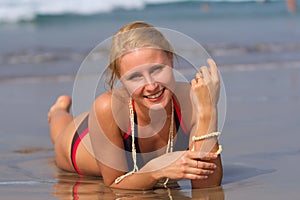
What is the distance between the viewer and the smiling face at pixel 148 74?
3.19 meters

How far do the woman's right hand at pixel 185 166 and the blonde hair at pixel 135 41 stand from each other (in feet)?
1.54

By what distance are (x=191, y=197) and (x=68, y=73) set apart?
596cm

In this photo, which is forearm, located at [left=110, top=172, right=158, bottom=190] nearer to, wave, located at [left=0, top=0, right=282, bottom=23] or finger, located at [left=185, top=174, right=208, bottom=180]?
finger, located at [left=185, top=174, right=208, bottom=180]

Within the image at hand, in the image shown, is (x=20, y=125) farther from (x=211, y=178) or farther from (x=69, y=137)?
(x=211, y=178)

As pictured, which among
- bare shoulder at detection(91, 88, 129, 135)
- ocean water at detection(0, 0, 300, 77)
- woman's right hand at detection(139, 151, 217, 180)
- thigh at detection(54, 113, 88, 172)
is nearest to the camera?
woman's right hand at detection(139, 151, 217, 180)

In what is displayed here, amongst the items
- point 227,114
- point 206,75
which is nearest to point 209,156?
point 206,75

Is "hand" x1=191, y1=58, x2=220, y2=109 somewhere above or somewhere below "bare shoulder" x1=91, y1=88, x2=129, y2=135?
above

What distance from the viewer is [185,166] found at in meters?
3.16

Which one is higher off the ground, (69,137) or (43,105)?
(69,137)

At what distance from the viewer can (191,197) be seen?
3389 millimetres

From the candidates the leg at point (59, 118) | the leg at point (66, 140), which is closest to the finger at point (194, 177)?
the leg at point (66, 140)

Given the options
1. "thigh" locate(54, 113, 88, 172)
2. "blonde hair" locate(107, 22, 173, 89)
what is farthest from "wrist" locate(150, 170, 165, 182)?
"thigh" locate(54, 113, 88, 172)

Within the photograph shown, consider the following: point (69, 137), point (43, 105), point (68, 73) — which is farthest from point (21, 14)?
point (69, 137)

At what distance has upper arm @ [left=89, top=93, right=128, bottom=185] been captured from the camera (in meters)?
3.38
